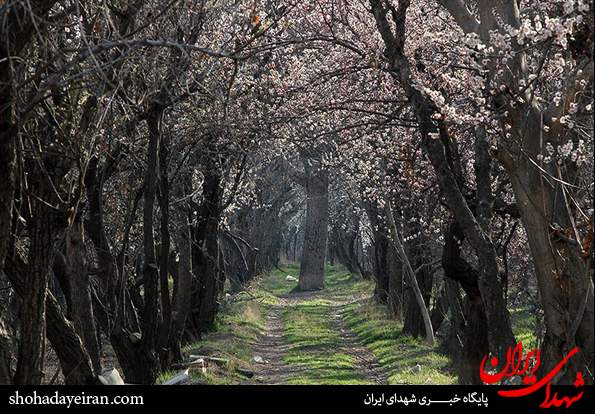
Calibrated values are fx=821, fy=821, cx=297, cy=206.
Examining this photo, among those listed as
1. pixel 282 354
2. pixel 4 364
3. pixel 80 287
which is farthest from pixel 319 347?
pixel 4 364

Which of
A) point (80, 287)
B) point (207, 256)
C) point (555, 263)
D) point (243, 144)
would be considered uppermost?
point (243, 144)

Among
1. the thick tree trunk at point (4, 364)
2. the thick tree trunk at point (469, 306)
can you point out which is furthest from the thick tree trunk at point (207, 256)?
the thick tree trunk at point (4, 364)

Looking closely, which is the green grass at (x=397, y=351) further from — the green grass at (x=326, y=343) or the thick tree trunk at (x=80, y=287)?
the thick tree trunk at (x=80, y=287)

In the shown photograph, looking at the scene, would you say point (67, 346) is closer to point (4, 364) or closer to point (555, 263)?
point (4, 364)

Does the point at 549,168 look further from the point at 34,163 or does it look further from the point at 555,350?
the point at 34,163

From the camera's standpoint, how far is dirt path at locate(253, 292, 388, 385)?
14.8 meters

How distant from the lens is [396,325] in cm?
2134

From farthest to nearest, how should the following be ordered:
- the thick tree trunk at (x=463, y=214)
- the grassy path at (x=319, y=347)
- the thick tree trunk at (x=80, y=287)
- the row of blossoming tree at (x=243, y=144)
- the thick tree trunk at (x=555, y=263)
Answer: the grassy path at (x=319, y=347)
the thick tree trunk at (x=80, y=287)
the thick tree trunk at (x=463, y=214)
the thick tree trunk at (x=555, y=263)
the row of blossoming tree at (x=243, y=144)

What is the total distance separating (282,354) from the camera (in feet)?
59.9

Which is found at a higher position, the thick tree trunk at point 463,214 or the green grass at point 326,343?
the thick tree trunk at point 463,214

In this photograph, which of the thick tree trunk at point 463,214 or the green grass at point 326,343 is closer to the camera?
the thick tree trunk at point 463,214

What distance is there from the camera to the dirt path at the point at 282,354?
14.8 meters

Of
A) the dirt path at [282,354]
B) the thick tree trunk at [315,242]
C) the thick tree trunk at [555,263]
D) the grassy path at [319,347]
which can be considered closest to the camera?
the thick tree trunk at [555,263]
